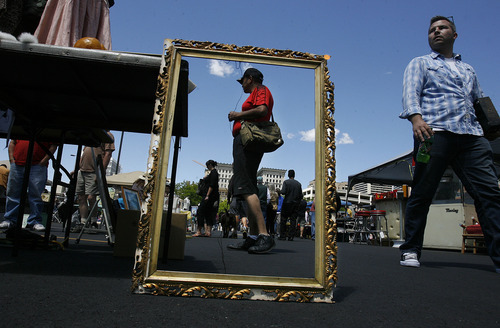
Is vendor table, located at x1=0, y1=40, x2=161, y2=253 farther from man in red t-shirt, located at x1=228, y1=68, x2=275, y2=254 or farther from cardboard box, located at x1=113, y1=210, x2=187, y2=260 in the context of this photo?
cardboard box, located at x1=113, y1=210, x2=187, y2=260

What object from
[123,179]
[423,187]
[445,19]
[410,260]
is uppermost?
[445,19]

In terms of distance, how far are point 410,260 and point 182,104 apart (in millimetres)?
2804

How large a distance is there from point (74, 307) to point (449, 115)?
346 cm

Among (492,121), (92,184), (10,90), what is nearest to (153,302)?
(10,90)

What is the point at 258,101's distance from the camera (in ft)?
7.36

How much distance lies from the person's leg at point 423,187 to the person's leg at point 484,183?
0.17m

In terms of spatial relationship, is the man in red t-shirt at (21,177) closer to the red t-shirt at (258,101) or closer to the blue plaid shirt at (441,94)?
the red t-shirt at (258,101)

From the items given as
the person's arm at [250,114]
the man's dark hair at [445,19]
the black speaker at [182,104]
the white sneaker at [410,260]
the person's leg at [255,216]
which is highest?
the man's dark hair at [445,19]

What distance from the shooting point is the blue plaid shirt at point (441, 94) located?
3.27 metres

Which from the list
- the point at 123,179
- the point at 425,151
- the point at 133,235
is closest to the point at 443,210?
the point at 425,151

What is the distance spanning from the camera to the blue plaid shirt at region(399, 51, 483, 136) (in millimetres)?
3266

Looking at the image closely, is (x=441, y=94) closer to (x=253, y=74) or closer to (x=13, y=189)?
(x=253, y=74)

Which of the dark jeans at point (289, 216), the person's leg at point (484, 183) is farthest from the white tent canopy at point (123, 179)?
the person's leg at point (484, 183)

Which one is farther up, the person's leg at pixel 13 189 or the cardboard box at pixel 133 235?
the person's leg at pixel 13 189
